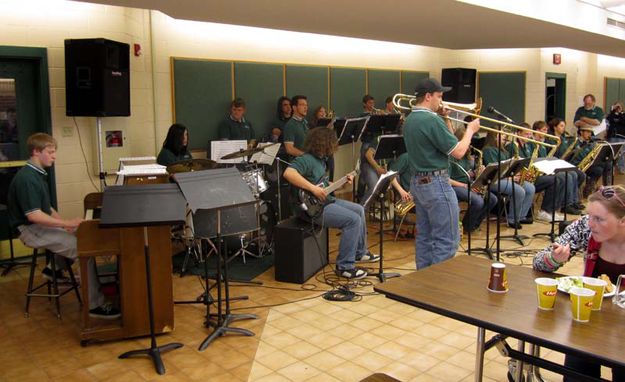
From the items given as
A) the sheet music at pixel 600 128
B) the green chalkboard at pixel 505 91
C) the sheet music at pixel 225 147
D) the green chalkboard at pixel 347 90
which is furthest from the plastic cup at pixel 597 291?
the green chalkboard at pixel 505 91

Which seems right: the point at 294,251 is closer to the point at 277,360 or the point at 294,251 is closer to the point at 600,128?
the point at 277,360

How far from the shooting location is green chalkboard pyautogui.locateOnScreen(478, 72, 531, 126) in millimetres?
10180

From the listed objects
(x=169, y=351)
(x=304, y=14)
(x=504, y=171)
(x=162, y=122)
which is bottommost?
(x=169, y=351)

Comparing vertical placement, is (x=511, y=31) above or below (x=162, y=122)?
above

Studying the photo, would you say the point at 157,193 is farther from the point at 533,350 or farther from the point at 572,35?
the point at 572,35

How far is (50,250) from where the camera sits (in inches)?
153

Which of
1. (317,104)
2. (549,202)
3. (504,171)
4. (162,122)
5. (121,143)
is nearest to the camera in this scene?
(504,171)

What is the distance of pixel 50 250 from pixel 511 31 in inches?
250

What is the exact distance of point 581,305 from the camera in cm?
182

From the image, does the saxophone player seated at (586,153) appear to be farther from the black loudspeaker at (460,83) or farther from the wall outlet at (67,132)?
the wall outlet at (67,132)

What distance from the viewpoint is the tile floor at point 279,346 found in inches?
122

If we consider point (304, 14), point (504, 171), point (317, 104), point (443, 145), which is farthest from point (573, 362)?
point (317, 104)

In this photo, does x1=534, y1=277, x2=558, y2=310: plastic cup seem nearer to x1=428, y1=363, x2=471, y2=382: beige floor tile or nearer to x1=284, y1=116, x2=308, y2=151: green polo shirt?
x1=428, y1=363, x2=471, y2=382: beige floor tile

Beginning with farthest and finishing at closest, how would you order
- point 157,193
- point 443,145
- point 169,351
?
point 443,145
point 169,351
point 157,193
